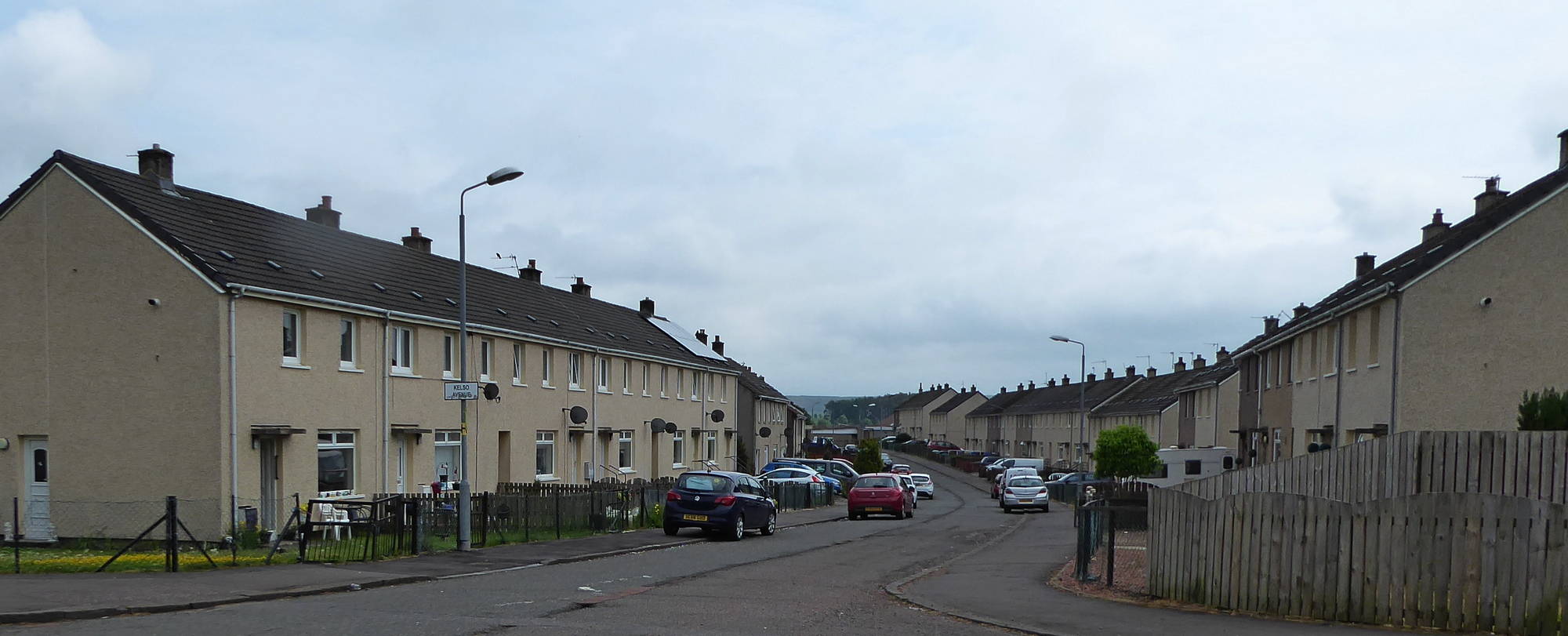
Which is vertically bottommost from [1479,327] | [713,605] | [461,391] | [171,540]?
[713,605]

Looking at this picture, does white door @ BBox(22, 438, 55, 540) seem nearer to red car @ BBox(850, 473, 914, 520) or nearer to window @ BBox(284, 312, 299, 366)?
window @ BBox(284, 312, 299, 366)

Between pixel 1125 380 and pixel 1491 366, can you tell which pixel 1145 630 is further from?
pixel 1125 380

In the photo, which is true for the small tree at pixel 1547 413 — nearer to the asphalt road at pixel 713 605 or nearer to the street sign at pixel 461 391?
the asphalt road at pixel 713 605

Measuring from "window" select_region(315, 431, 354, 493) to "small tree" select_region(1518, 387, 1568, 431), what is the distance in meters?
20.8

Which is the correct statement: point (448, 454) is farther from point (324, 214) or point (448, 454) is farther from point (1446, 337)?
point (1446, 337)

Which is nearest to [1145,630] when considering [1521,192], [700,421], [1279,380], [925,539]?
[925,539]

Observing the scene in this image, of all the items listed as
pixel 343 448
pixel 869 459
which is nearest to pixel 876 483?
pixel 343 448

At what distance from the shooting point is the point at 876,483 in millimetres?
38500

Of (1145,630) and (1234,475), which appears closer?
(1145,630)

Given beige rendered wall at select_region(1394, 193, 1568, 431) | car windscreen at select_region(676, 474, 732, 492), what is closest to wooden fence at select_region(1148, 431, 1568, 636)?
beige rendered wall at select_region(1394, 193, 1568, 431)

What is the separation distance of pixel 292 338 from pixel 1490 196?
96.7 ft

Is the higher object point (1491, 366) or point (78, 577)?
point (1491, 366)

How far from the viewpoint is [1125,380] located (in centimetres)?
9906

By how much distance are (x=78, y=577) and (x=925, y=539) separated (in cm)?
1769
